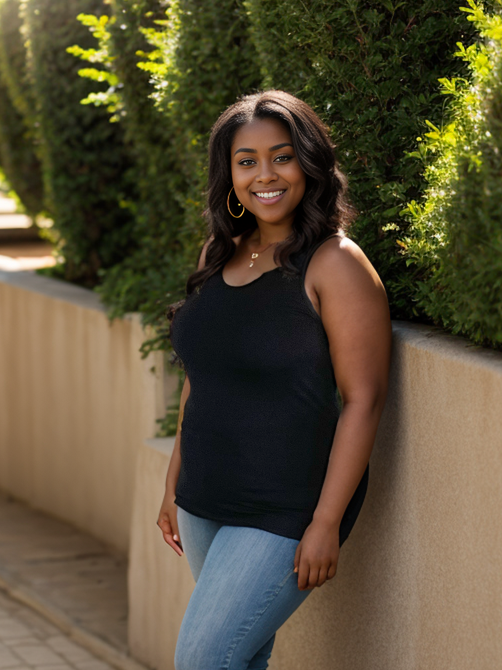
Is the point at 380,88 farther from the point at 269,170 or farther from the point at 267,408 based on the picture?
the point at 267,408

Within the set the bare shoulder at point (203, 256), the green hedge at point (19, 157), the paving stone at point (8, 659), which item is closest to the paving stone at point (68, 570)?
the paving stone at point (8, 659)

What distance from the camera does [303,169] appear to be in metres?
2.73

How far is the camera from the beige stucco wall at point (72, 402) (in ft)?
18.8

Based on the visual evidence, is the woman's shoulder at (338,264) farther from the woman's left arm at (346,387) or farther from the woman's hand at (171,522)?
the woman's hand at (171,522)

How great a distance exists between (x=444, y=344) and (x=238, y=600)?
881 mm

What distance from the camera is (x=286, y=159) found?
9.09 feet

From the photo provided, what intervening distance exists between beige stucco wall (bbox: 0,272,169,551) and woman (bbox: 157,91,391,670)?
245 centimetres

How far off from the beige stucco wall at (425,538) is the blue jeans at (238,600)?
368mm

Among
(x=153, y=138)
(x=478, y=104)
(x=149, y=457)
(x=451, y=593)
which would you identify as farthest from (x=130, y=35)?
(x=451, y=593)

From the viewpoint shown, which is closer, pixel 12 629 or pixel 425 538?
pixel 425 538

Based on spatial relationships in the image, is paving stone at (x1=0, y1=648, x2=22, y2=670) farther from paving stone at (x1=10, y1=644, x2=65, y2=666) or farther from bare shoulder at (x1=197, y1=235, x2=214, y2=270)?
bare shoulder at (x1=197, y1=235, x2=214, y2=270)

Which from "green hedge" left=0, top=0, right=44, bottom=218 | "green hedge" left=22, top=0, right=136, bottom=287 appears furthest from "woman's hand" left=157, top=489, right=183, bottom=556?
"green hedge" left=0, top=0, right=44, bottom=218

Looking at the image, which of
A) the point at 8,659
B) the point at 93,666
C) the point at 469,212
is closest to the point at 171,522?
the point at 469,212

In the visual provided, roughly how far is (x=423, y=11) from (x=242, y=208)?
82cm
